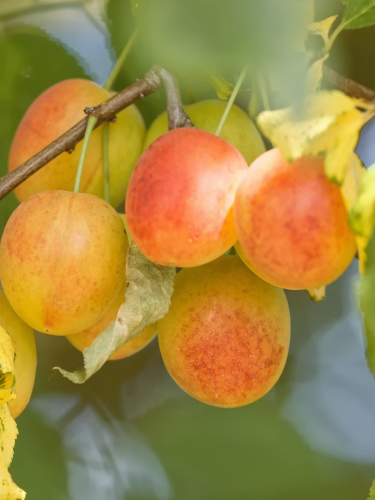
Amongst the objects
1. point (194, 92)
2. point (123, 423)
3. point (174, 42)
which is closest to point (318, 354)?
point (123, 423)

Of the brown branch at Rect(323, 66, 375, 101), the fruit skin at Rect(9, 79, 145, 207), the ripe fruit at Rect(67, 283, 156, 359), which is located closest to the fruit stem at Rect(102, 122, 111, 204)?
the fruit skin at Rect(9, 79, 145, 207)

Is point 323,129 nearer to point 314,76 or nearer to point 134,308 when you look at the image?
point 314,76

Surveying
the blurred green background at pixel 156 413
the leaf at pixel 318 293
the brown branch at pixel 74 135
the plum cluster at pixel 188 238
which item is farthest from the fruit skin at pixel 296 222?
the blurred green background at pixel 156 413

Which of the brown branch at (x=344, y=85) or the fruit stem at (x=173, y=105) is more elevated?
the fruit stem at (x=173, y=105)

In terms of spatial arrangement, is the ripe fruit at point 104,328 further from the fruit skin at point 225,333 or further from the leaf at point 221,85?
the leaf at point 221,85

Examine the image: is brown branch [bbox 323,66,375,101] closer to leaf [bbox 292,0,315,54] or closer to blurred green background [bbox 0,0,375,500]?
leaf [bbox 292,0,315,54]

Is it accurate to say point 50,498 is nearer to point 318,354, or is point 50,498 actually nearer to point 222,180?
point 318,354
